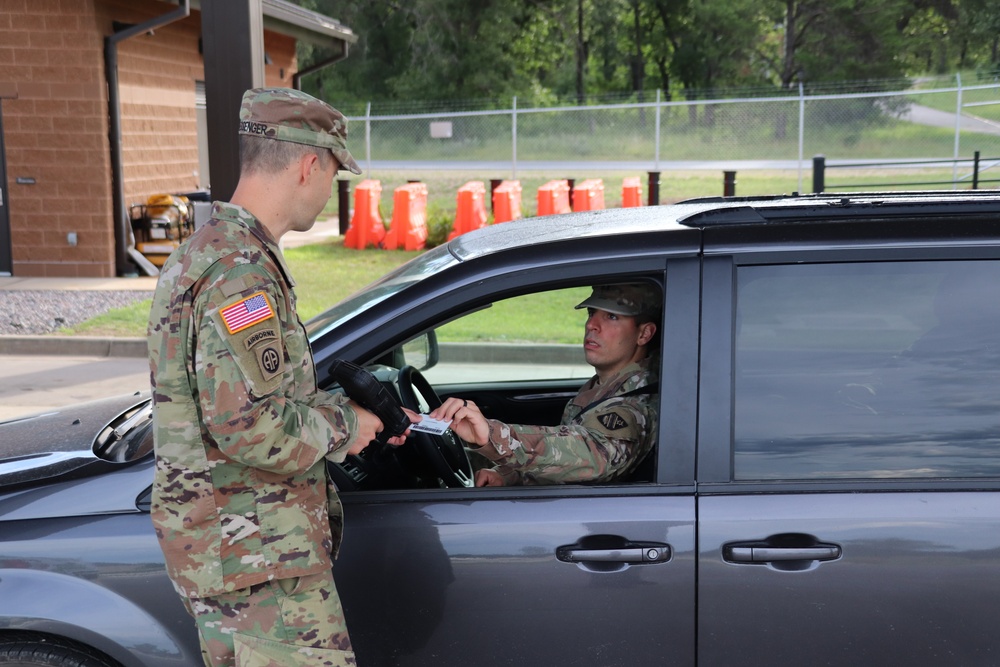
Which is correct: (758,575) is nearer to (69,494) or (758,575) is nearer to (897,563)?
(897,563)

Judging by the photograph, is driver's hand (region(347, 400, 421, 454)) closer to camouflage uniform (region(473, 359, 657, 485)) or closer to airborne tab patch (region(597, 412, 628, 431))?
camouflage uniform (region(473, 359, 657, 485))

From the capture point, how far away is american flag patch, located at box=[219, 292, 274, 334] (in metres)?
2.03

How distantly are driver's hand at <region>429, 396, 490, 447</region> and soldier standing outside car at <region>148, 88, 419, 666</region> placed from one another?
13.7 inches

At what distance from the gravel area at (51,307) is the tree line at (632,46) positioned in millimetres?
27701

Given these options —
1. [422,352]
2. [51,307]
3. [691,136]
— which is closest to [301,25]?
[51,307]

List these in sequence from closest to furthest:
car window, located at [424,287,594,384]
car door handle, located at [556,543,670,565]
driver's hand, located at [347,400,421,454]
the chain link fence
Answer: driver's hand, located at [347,400,421,454] < car door handle, located at [556,543,670,565] < car window, located at [424,287,594,384] < the chain link fence

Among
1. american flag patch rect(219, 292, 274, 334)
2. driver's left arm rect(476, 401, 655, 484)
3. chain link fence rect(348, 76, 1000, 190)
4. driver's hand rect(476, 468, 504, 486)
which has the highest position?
chain link fence rect(348, 76, 1000, 190)

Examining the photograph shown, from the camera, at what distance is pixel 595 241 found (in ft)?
8.43

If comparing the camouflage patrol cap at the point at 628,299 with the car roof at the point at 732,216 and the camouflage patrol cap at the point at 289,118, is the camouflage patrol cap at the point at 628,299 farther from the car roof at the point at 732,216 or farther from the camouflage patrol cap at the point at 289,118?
the camouflage patrol cap at the point at 289,118

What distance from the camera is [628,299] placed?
293cm

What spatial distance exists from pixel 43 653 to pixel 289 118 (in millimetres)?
1367

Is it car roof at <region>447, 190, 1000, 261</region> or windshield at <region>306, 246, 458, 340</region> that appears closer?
car roof at <region>447, 190, 1000, 261</region>

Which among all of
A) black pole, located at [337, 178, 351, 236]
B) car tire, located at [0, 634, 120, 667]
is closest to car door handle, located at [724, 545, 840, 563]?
car tire, located at [0, 634, 120, 667]

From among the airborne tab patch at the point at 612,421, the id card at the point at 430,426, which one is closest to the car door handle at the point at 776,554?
the airborne tab patch at the point at 612,421
